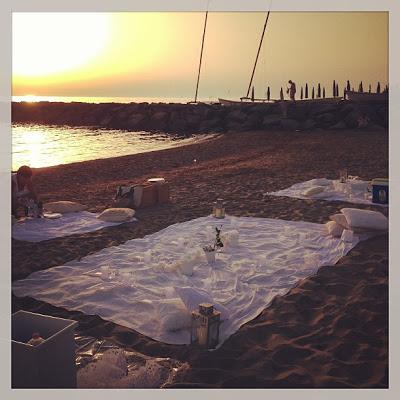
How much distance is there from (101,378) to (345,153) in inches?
553

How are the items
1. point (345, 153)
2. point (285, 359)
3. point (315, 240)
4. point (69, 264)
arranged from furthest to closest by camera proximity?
point (345, 153) → point (315, 240) → point (69, 264) → point (285, 359)

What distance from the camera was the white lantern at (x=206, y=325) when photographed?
3545 millimetres

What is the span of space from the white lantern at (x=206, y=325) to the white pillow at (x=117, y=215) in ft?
12.9

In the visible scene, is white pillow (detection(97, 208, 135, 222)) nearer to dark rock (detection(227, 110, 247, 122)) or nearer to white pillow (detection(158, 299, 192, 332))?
white pillow (detection(158, 299, 192, 332))

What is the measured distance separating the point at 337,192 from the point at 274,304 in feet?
16.4

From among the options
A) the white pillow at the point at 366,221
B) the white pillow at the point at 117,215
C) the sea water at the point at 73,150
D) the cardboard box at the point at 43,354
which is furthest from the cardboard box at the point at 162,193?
the sea water at the point at 73,150

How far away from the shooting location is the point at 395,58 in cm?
341

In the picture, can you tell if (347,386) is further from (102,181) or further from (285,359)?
(102,181)

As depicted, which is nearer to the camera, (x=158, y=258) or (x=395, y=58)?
(x=395, y=58)

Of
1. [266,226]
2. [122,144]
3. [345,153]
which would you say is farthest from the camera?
[122,144]

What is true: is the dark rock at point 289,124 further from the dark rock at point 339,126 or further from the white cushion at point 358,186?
the white cushion at point 358,186

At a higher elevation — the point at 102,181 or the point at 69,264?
the point at 102,181

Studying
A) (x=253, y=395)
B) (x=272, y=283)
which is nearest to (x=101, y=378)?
(x=253, y=395)

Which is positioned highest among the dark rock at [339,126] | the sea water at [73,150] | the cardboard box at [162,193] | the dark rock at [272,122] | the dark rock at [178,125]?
the dark rock at [178,125]
